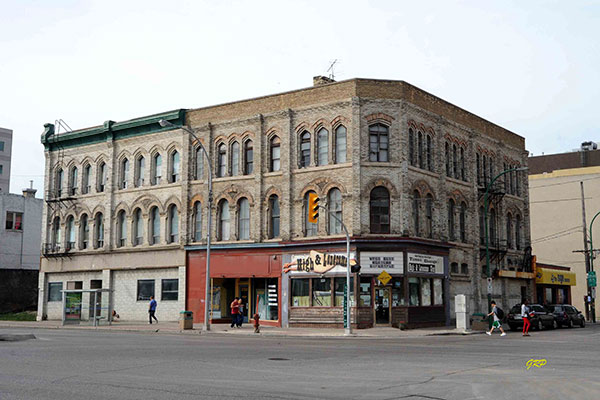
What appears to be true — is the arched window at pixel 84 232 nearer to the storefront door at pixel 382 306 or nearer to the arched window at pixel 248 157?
the arched window at pixel 248 157

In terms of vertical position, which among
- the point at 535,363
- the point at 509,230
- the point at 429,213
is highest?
the point at 429,213

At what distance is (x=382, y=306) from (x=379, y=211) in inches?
199

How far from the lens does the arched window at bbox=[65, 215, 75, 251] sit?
4772 centimetres

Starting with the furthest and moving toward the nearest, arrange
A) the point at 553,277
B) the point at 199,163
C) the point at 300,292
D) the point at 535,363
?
the point at 553,277 < the point at 199,163 < the point at 300,292 < the point at 535,363

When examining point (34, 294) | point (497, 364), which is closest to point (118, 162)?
point (34, 294)

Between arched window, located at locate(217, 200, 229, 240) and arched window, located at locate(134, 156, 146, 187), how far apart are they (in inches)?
264

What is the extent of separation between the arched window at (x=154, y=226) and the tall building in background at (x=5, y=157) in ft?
225

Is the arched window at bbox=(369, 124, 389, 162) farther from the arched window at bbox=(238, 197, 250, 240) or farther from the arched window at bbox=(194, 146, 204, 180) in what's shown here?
the arched window at bbox=(194, 146, 204, 180)

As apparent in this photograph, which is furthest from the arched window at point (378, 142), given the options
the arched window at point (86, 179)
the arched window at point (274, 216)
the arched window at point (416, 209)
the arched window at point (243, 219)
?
the arched window at point (86, 179)

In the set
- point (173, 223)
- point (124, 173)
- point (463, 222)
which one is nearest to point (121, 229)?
point (124, 173)

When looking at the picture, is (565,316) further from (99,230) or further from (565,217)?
(99,230)

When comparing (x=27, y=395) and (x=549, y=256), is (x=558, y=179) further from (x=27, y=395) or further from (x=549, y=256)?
(x=27, y=395)

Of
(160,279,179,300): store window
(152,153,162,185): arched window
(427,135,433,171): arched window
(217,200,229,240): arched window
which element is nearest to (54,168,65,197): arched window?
(152,153,162,185): arched window

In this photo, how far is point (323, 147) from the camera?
37656 mm
